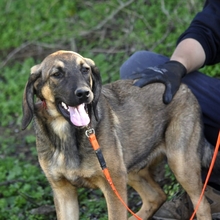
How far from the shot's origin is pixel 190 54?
6.24 meters

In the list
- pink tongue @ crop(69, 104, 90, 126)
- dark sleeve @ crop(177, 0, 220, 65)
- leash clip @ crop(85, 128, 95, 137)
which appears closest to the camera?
pink tongue @ crop(69, 104, 90, 126)

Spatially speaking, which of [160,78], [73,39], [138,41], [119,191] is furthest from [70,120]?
[73,39]

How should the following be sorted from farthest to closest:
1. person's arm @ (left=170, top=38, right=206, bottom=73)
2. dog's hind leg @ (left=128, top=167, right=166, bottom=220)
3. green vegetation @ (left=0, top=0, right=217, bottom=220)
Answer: green vegetation @ (left=0, top=0, right=217, bottom=220) < person's arm @ (left=170, top=38, right=206, bottom=73) < dog's hind leg @ (left=128, top=167, right=166, bottom=220)

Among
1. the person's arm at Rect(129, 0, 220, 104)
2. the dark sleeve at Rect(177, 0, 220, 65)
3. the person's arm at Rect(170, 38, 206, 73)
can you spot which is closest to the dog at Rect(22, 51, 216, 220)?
the person's arm at Rect(129, 0, 220, 104)

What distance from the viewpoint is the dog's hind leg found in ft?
19.8

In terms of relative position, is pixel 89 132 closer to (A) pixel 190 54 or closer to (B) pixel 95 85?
(B) pixel 95 85

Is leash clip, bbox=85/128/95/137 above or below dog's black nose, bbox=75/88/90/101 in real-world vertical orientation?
below

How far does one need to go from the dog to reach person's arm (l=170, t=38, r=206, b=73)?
48 cm

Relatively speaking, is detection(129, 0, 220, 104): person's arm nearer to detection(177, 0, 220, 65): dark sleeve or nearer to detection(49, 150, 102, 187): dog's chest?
detection(177, 0, 220, 65): dark sleeve

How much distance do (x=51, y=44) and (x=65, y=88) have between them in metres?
5.73

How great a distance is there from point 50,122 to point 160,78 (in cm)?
115

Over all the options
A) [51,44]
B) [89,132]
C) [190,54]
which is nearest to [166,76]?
[190,54]

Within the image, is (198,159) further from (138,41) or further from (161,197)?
(138,41)

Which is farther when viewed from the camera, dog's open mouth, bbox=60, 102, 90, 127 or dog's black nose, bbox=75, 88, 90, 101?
dog's open mouth, bbox=60, 102, 90, 127
